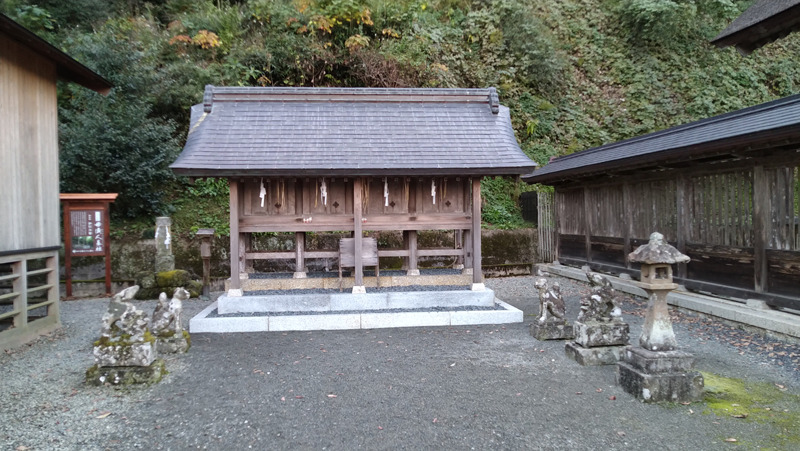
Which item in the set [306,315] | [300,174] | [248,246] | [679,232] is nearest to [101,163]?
[248,246]

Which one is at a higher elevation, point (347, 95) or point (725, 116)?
point (347, 95)

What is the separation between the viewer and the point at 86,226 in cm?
1083

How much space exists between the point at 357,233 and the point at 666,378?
5777 millimetres

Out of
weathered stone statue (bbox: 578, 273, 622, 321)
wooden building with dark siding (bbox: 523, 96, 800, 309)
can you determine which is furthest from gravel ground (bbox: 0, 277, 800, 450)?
wooden building with dark siding (bbox: 523, 96, 800, 309)

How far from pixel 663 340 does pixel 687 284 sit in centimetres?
529

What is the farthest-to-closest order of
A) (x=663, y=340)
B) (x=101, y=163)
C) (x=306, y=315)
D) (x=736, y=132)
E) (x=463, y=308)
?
(x=101, y=163) < (x=463, y=308) < (x=306, y=315) < (x=736, y=132) < (x=663, y=340)

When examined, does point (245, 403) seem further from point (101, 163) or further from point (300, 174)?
point (101, 163)

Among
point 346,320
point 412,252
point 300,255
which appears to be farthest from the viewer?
point 412,252

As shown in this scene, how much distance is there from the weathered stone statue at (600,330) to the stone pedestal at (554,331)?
930 mm

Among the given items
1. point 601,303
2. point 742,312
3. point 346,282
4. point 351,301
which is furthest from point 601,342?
point 346,282

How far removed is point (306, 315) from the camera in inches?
316

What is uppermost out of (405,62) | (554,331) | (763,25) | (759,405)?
(405,62)

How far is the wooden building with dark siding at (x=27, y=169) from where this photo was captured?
6.62 m

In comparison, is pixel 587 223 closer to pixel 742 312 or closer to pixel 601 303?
pixel 742 312
